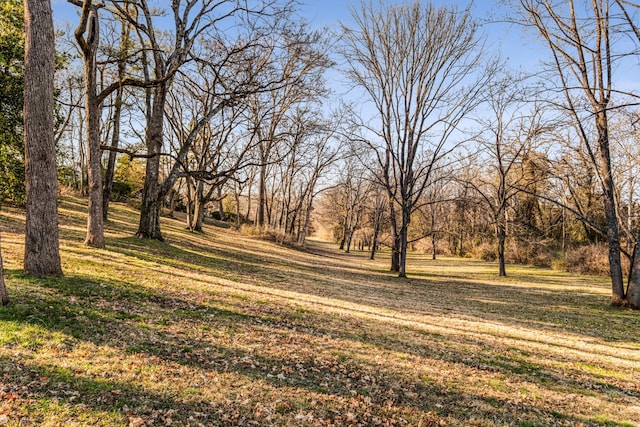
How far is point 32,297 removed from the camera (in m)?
5.31

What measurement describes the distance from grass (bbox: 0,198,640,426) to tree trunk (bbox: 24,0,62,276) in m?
0.62

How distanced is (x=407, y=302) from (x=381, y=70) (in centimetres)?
1242

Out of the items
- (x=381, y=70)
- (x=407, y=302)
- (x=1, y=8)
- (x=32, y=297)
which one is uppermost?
(x=381, y=70)

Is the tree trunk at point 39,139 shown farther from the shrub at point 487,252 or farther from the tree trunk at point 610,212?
the shrub at point 487,252

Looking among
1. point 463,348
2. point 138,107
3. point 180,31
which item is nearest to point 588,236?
point 463,348

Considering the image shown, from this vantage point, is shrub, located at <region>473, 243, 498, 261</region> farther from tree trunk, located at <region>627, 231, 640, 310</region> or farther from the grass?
the grass

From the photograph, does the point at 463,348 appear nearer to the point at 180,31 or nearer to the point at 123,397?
the point at 123,397

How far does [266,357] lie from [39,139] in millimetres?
5475

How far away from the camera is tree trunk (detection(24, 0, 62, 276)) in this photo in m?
6.12

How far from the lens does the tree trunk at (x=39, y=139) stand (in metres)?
6.12

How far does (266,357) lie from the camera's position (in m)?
A: 5.18

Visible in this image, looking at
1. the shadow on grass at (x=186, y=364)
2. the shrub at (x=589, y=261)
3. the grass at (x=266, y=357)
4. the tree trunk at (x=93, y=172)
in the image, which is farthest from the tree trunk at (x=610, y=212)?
the tree trunk at (x=93, y=172)

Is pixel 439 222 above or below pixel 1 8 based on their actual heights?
below

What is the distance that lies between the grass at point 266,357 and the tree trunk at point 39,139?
0.62 metres
